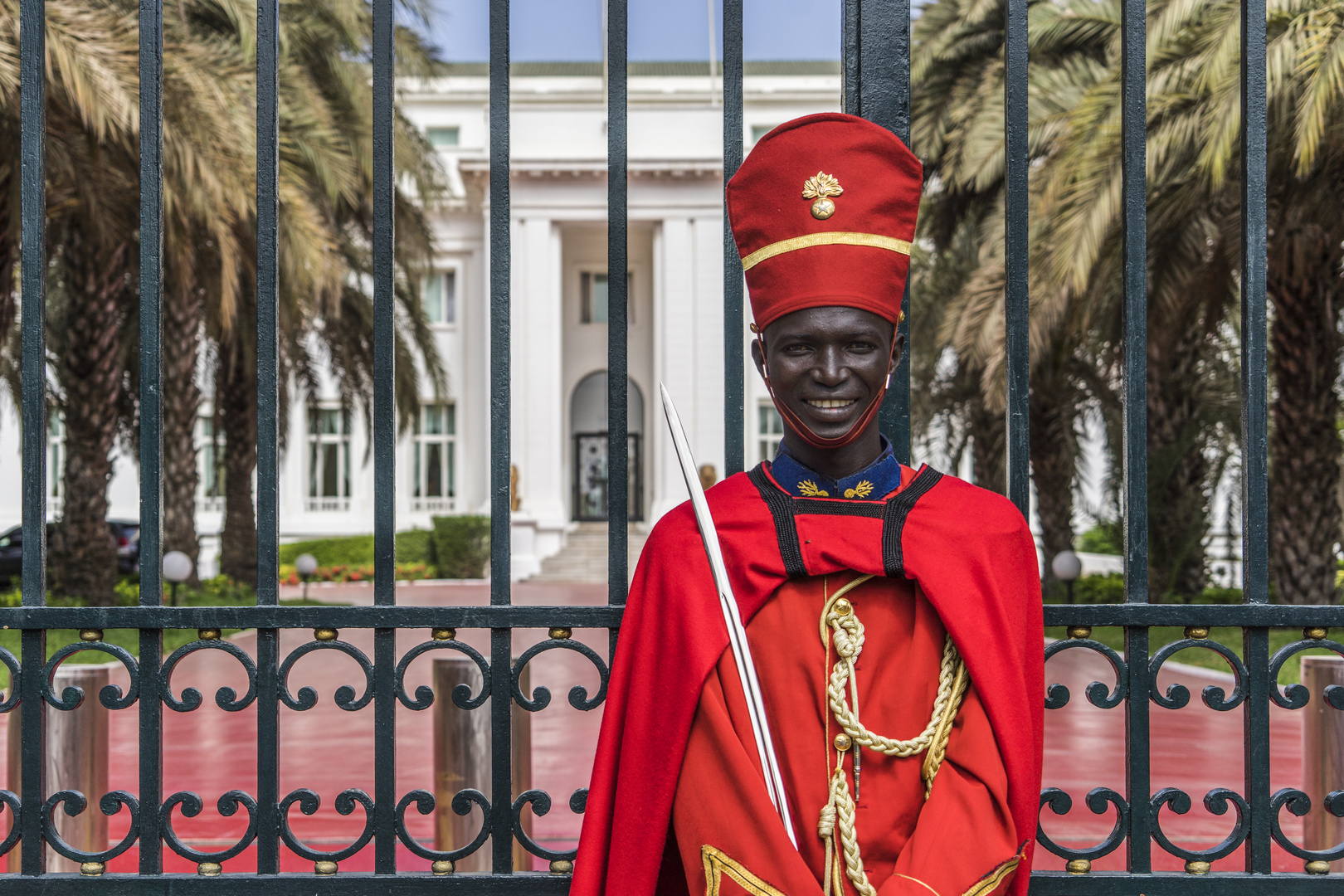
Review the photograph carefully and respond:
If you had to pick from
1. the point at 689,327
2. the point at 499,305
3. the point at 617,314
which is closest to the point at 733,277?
the point at 617,314

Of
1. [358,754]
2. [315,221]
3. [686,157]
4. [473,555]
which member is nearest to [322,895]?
[358,754]

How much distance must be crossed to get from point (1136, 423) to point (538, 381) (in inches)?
855

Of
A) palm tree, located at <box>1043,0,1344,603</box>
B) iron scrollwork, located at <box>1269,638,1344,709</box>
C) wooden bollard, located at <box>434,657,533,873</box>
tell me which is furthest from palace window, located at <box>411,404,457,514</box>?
iron scrollwork, located at <box>1269,638,1344,709</box>

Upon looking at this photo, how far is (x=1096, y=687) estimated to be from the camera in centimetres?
223

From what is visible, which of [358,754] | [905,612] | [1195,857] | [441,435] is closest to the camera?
[905,612]

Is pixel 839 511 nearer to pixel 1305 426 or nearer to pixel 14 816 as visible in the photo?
pixel 14 816

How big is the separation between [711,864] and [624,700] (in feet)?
1.09

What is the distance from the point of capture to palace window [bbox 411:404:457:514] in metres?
27.6

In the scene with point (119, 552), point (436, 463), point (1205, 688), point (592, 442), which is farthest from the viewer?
point (592, 442)

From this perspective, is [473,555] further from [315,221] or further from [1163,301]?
[1163,301]

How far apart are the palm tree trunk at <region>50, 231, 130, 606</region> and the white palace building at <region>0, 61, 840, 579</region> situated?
8.27m

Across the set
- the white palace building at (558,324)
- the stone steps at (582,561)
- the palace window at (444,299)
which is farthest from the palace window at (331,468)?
the stone steps at (582,561)

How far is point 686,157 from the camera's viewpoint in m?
22.8

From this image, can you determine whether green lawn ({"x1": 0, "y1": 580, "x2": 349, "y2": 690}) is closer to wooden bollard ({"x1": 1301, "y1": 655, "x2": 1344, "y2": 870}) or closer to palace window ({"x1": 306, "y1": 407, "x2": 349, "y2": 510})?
wooden bollard ({"x1": 1301, "y1": 655, "x2": 1344, "y2": 870})
